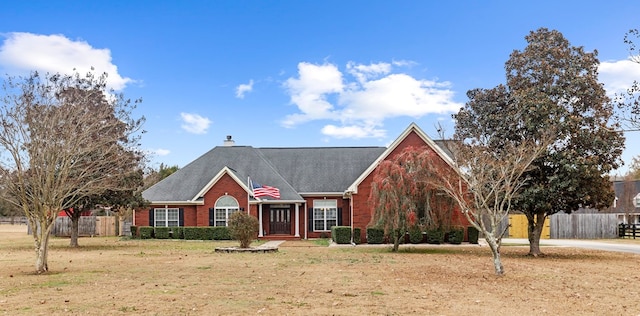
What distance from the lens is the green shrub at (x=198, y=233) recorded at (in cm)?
3612

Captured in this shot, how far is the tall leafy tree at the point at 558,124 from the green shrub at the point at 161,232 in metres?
21.4

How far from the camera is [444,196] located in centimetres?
2639

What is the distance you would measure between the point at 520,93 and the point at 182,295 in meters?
17.3

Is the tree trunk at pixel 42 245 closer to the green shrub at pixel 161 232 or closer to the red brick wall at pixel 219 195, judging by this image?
the red brick wall at pixel 219 195

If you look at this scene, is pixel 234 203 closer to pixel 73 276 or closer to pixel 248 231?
pixel 248 231

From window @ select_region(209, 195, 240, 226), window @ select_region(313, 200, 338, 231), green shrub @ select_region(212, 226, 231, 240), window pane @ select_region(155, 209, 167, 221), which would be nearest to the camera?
green shrub @ select_region(212, 226, 231, 240)

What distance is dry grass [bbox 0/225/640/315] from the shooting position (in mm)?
10703

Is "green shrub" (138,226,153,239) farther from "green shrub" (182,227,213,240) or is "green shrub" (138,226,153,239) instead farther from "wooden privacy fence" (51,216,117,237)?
"wooden privacy fence" (51,216,117,237)

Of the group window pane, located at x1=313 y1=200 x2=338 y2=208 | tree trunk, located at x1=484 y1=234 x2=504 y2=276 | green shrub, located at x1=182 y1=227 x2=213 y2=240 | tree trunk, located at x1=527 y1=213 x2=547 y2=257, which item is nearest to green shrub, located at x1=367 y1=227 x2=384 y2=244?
window pane, located at x1=313 y1=200 x2=338 y2=208

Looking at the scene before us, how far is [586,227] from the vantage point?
42.6m

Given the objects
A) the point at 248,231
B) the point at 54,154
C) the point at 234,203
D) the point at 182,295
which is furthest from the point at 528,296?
the point at 234,203

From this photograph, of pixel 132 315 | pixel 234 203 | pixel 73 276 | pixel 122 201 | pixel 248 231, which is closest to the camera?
pixel 132 315

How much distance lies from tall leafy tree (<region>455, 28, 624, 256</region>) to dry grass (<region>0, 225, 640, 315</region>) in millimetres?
3386

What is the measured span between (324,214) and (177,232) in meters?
9.73
